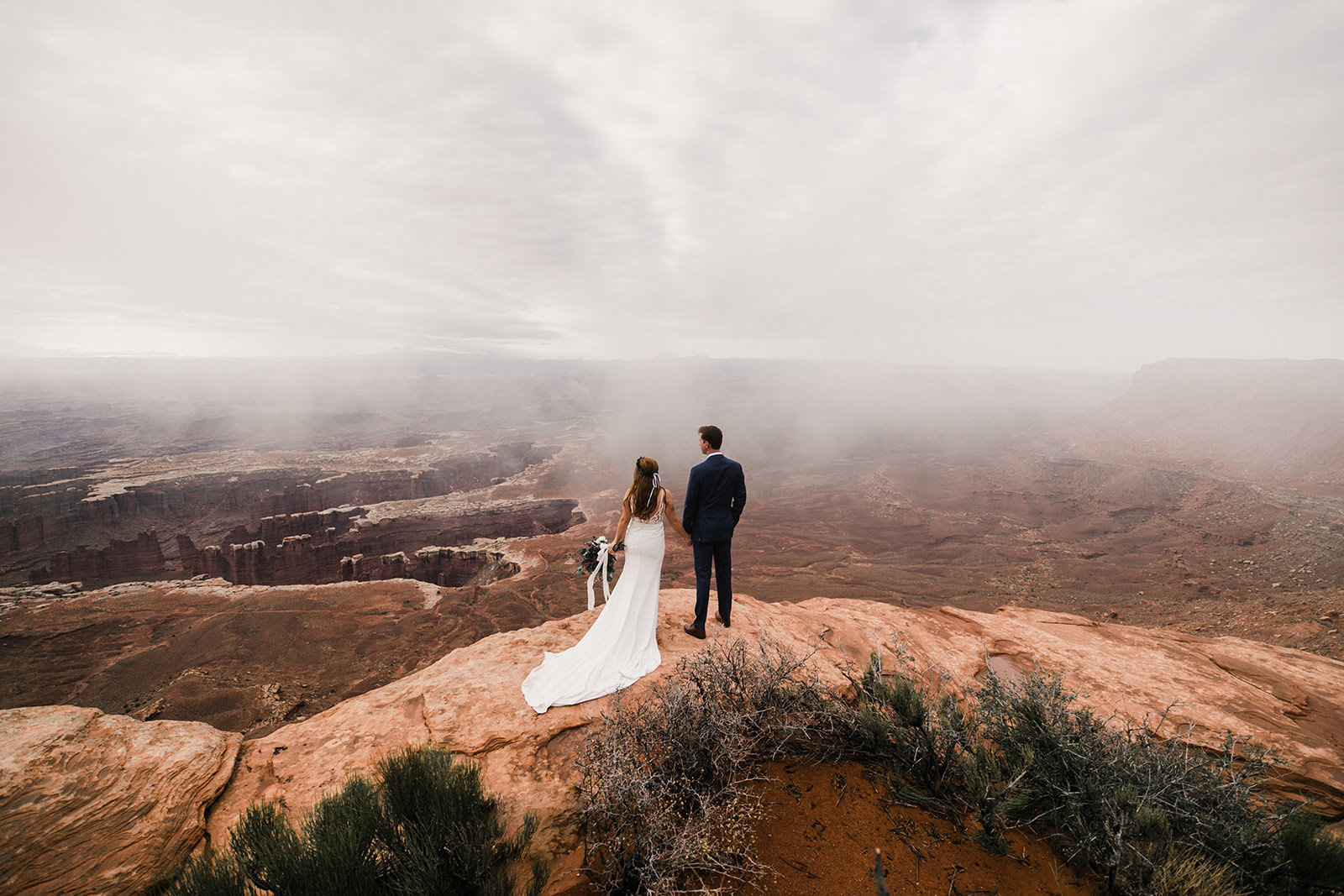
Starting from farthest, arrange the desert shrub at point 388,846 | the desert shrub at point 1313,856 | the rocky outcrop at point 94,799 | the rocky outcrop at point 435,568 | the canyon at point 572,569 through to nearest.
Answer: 1. the rocky outcrop at point 435,568
2. the canyon at point 572,569
3. the rocky outcrop at point 94,799
4. the desert shrub at point 1313,856
5. the desert shrub at point 388,846

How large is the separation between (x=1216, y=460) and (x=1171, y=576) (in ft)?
80.4

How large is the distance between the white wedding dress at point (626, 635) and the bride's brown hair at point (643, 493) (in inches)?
2.8

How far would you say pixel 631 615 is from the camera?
13.4 ft

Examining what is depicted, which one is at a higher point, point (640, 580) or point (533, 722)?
point (640, 580)

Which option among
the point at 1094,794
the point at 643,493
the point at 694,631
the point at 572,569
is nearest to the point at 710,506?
the point at 643,493

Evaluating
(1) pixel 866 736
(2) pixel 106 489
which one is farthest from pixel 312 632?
(2) pixel 106 489

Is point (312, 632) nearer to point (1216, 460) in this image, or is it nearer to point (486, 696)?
point (486, 696)

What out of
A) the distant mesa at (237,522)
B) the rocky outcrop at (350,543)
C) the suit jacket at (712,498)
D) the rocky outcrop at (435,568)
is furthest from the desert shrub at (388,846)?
the distant mesa at (237,522)

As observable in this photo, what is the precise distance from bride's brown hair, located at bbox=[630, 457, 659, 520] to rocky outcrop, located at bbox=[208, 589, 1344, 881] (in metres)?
1.45

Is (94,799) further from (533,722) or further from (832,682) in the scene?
(832,682)

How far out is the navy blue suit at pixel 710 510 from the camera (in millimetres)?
4359

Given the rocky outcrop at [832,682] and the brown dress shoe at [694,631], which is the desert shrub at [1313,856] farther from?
the brown dress shoe at [694,631]

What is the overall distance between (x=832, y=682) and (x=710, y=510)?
1876 millimetres

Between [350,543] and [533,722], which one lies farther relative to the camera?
[350,543]
